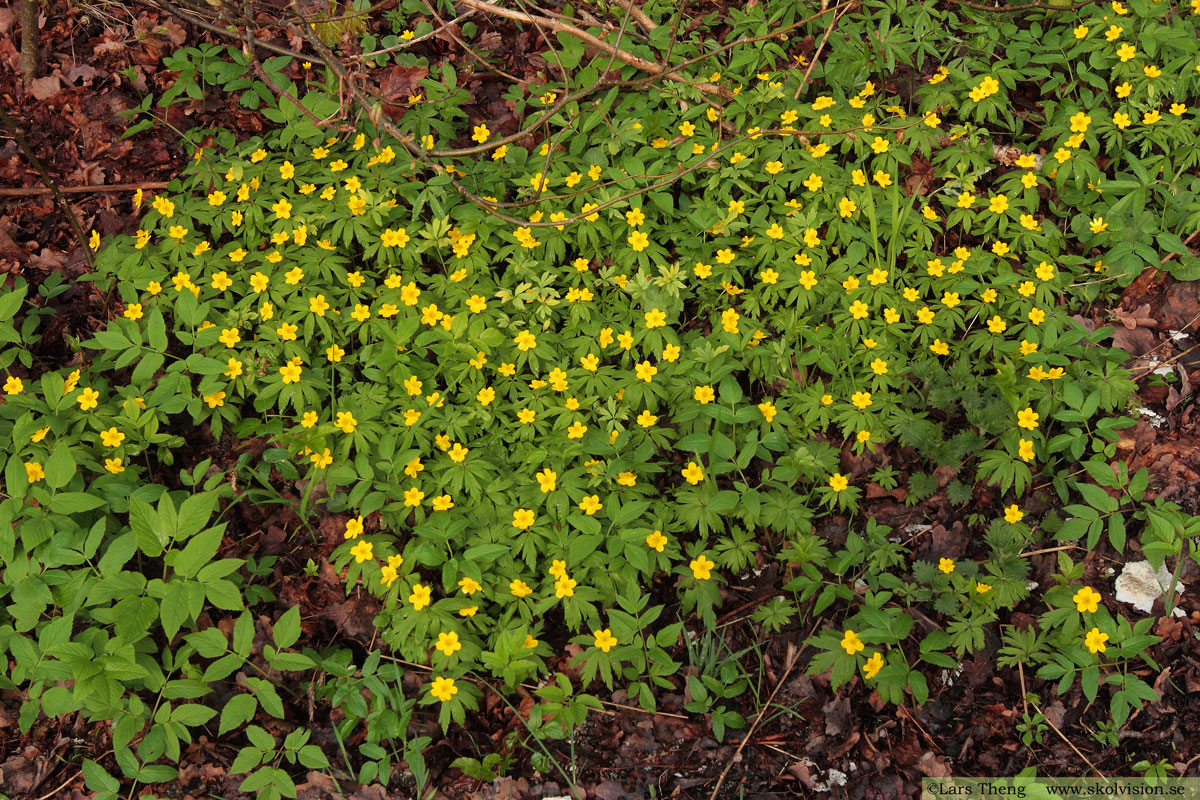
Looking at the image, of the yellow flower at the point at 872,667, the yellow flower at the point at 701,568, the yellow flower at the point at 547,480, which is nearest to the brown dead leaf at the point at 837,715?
the yellow flower at the point at 872,667

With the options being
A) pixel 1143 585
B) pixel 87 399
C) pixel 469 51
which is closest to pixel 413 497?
pixel 87 399

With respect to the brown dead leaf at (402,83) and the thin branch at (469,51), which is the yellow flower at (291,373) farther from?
the brown dead leaf at (402,83)

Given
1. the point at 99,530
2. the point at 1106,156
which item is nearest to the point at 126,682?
the point at 99,530

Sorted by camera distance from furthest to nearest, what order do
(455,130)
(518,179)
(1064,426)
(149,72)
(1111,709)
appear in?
(149,72)
(455,130)
(518,179)
(1064,426)
(1111,709)

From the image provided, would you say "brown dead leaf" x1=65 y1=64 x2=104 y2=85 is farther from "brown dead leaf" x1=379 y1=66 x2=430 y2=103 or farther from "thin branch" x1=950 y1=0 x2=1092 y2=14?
"thin branch" x1=950 y1=0 x2=1092 y2=14

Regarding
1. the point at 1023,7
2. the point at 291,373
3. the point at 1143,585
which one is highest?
the point at 1023,7

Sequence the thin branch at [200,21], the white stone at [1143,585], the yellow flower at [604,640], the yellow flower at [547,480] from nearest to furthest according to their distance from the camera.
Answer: the yellow flower at [604,640] → the white stone at [1143,585] → the yellow flower at [547,480] → the thin branch at [200,21]

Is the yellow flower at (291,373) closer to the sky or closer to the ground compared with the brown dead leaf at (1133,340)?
closer to the ground

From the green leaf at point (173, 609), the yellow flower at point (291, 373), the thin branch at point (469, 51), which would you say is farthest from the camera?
the thin branch at point (469, 51)

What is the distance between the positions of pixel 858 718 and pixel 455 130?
10.8 ft

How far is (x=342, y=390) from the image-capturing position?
3295 millimetres

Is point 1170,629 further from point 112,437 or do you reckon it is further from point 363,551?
point 112,437

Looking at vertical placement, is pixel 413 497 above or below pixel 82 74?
below

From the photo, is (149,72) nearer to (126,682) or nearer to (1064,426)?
(126,682)
